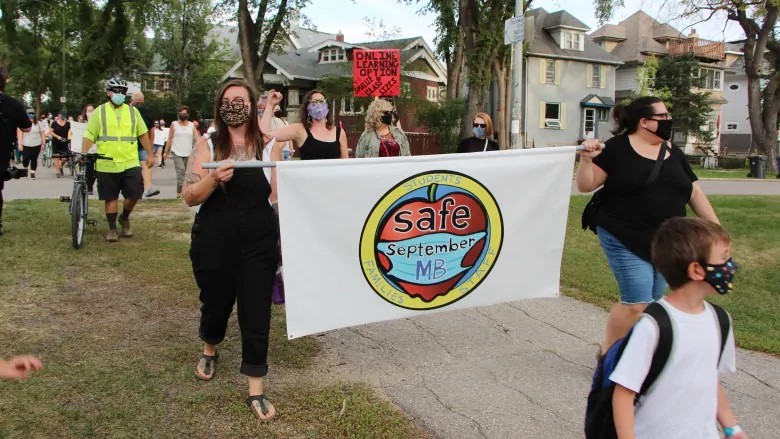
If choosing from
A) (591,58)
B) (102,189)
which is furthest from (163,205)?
(591,58)

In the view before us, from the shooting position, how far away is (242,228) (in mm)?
3867

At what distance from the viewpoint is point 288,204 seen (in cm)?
379

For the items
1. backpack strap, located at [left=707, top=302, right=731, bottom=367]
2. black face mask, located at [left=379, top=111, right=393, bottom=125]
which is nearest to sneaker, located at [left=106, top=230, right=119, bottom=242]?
black face mask, located at [left=379, top=111, right=393, bottom=125]

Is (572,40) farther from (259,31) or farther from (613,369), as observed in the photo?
(613,369)

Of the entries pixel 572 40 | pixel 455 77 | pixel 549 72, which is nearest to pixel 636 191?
pixel 455 77

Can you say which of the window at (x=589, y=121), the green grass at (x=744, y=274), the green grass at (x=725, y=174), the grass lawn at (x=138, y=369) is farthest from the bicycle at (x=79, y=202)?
the window at (x=589, y=121)

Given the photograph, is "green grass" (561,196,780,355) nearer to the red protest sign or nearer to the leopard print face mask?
the leopard print face mask

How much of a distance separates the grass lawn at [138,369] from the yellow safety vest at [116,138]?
1366mm

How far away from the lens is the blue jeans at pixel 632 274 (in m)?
4.03

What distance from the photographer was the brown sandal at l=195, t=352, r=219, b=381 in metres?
4.34

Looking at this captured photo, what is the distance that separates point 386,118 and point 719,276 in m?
5.29

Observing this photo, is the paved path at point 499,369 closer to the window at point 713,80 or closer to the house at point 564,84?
the house at point 564,84

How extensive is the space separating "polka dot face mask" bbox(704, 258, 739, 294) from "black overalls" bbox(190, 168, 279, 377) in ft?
8.05

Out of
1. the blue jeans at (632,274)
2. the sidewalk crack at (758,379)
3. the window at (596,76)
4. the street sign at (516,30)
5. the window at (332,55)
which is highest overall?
the window at (332,55)
